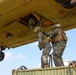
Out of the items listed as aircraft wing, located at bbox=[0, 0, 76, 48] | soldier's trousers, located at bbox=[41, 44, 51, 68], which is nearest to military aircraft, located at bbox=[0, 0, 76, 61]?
aircraft wing, located at bbox=[0, 0, 76, 48]

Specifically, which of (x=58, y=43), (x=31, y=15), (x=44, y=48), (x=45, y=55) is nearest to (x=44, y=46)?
(x=44, y=48)

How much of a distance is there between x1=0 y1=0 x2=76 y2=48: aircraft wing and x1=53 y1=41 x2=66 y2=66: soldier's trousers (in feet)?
4.07

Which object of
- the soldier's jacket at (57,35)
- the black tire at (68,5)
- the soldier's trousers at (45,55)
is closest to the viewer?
the black tire at (68,5)

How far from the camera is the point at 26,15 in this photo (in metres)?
8.73

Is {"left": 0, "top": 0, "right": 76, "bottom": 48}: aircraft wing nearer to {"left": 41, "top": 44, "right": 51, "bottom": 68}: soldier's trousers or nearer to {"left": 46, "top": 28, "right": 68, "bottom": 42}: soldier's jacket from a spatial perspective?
{"left": 46, "top": 28, "right": 68, "bottom": 42}: soldier's jacket

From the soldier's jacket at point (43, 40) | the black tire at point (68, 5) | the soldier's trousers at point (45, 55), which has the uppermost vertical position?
the black tire at point (68, 5)

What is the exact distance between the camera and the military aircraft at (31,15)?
7.64m

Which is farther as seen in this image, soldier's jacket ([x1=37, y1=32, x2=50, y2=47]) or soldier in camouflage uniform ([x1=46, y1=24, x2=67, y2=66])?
soldier's jacket ([x1=37, y1=32, x2=50, y2=47])

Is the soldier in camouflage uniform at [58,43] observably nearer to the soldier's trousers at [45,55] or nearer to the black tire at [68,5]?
the soldier's trousers at [45,55]

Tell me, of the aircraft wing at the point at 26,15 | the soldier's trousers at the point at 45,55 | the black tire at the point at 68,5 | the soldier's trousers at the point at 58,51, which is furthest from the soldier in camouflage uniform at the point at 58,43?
the black tire at the point at 68,5

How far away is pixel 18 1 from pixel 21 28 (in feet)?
7.70

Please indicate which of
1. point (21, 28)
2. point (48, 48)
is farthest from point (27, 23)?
point (48, 48)

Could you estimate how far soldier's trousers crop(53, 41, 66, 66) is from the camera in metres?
7.61

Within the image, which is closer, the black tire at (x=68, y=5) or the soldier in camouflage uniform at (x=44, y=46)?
the black tire at (x=68, y=5)
